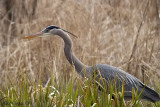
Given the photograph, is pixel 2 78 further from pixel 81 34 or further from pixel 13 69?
pixel 81 34

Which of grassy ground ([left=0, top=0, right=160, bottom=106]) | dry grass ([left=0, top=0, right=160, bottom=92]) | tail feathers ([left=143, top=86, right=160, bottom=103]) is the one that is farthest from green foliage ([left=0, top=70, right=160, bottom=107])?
dry grass ([left=0, top=0, right=160, bottom=92])

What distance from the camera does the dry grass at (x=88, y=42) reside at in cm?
450

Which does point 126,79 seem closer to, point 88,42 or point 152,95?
point 152,95

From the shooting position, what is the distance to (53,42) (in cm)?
495

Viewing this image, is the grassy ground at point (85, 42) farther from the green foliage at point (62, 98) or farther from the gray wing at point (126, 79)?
the green foliage at point (62, 98)

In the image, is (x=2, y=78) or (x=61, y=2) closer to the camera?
(x=2, y=78)

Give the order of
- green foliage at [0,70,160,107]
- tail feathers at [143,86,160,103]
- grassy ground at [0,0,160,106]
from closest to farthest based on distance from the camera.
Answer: green foliage at [0,70,160,107], tail feathers at [143,86,160,103], grassy ground at [0,0,160,106]

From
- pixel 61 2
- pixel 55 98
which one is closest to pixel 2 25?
pixel 61 2

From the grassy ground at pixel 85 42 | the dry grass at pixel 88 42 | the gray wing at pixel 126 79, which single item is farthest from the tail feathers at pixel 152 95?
the dry grass at pixel 88 42

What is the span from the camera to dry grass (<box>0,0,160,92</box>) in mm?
4500

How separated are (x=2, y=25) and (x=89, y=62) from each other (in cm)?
240

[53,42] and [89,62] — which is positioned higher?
[53,42]

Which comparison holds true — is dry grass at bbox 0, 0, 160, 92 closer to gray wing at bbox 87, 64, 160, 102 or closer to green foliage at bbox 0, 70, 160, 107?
gray wing at bbox 87, 64, 160, 102

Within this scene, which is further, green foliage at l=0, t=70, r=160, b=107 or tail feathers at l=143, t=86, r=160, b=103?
tail feathers at l=143, t=86, r=160, b=103
